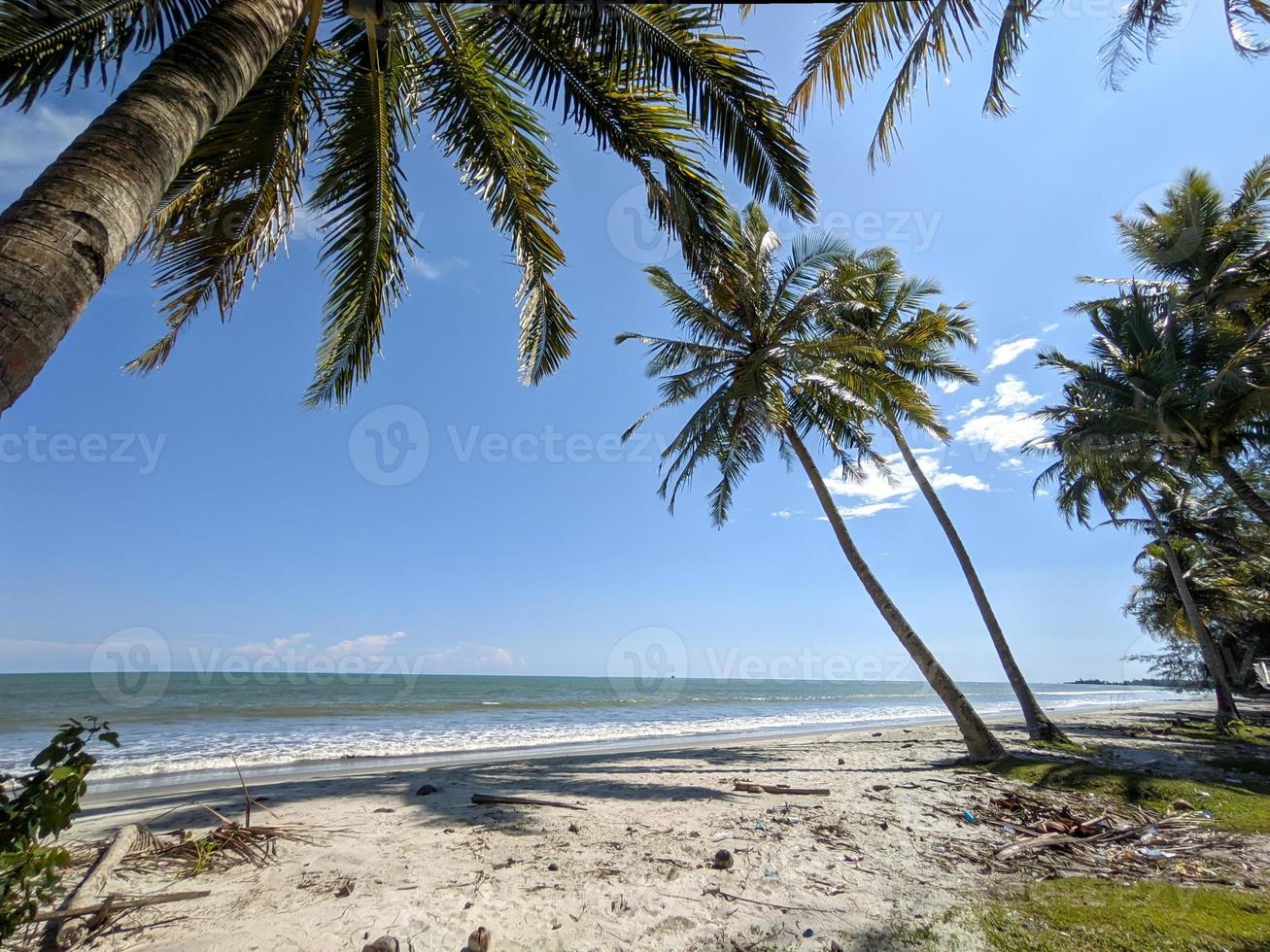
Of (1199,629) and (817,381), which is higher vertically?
(817,381)

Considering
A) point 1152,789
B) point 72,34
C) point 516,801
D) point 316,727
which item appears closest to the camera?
point 72,34

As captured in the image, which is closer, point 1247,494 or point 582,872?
point 582,872

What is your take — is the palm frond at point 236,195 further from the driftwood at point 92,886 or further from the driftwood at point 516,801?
the driftwood at point 516,801

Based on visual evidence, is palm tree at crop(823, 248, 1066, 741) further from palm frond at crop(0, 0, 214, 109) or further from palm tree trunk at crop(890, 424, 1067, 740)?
palm frond at crop(0, 0, 214, 109)

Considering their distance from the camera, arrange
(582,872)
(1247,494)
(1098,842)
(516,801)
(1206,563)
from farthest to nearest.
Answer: (1206,563)
(1247,494)
(516,801)
(1098,842)
(582,872)

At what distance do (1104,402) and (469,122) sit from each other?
1500 cm

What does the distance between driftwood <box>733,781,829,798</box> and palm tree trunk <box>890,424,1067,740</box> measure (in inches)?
275

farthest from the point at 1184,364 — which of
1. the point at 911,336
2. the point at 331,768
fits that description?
the point at 331,768

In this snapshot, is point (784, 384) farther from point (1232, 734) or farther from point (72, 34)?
point (1232, 734)

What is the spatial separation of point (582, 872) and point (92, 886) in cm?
304

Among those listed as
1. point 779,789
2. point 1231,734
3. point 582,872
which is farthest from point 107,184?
point 1231,734

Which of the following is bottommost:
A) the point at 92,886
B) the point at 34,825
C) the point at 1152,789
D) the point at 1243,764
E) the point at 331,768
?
the point at 331,768

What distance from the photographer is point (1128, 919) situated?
3.32m

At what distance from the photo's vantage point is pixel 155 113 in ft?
8.03
